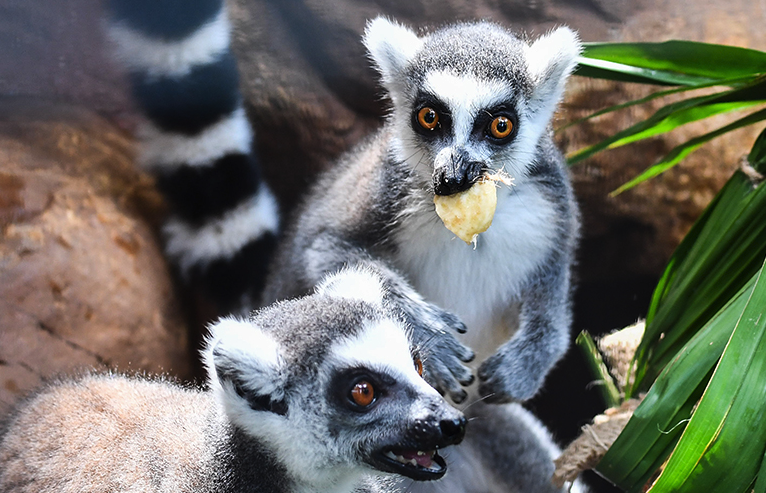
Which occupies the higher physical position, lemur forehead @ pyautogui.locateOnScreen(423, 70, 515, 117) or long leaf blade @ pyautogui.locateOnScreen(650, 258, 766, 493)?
lemur forehead @ pyautogui.locateOnScreen(423, 70, 515, 117)

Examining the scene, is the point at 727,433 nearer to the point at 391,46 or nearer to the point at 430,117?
the point at 430,117

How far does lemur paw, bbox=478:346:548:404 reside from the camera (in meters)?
2.46

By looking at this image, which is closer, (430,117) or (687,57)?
(430,117)

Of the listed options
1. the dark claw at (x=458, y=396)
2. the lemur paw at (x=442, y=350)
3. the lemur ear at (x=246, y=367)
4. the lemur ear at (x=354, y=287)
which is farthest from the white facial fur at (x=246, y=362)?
the dark claw at (x=458, y=396)

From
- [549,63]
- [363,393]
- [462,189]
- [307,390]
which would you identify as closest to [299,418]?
[307,390]

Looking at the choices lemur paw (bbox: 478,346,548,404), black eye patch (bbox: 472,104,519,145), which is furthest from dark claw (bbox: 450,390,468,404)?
black eye patch (bbox: 472,104,519,145)

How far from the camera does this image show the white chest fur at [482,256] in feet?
8.30

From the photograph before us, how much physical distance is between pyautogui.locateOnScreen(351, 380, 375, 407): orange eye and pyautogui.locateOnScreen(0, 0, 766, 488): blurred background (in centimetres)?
146

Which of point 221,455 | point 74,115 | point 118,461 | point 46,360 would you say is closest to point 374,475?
point 221,455

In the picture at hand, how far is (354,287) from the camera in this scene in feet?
6.48

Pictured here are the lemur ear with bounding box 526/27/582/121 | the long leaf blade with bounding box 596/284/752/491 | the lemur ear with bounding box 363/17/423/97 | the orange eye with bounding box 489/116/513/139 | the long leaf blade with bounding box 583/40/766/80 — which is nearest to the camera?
the long leaf blade with bounding box 596/284/752/491

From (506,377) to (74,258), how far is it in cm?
193

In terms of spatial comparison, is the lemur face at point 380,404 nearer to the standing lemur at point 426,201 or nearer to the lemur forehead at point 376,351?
the lemur forehead at point 376,351

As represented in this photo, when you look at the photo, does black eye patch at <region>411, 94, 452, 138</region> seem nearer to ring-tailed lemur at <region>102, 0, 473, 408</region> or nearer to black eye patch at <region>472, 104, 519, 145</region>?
black eye patch at <region>472, 104, 519, 145</region>
